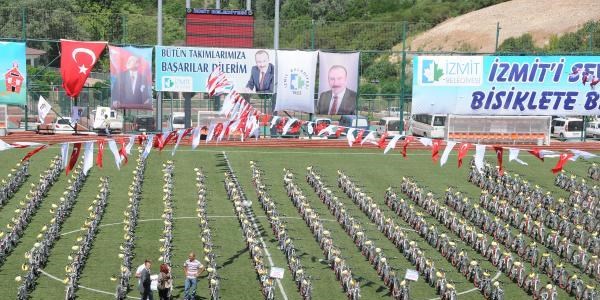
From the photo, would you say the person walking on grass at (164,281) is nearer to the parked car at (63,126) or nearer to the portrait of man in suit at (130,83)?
the portrait of man in suit at (130,83)

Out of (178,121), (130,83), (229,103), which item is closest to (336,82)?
(130,83)

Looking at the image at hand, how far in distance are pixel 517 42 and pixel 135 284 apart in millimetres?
67215

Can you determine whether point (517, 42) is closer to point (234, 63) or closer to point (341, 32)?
point (341, 32)

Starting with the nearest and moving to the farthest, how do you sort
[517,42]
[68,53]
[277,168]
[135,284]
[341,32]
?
1. [135,284]
2. [277,168]
3. [68,53]
4. [341,32]
5. [517,42]

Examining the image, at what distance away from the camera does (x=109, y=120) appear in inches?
1986

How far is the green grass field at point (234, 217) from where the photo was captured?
2348 centimetres

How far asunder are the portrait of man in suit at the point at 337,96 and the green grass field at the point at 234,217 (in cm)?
279

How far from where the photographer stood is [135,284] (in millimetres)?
23281

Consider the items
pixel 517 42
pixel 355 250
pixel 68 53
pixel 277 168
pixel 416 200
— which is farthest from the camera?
pixel 517 42

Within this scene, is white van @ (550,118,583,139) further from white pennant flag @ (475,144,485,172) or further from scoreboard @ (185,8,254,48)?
white pennant flag @ (475,144,485,172)

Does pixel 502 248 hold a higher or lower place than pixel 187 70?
lower

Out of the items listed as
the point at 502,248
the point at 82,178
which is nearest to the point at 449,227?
the point at 502,248

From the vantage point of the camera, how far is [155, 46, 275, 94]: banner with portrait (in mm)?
46000

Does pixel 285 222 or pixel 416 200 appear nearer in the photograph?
pixel 285 222
